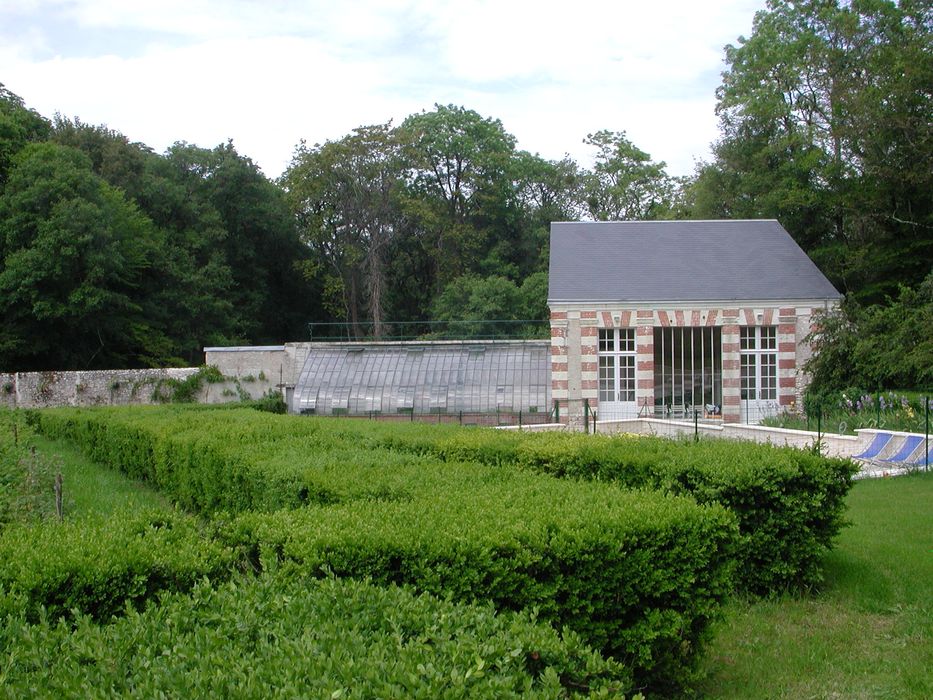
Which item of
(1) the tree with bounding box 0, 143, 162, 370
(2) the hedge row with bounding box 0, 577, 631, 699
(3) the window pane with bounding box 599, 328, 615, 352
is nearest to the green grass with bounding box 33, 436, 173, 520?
(2) the hedge row with bounding box 0, 577, 631, 699

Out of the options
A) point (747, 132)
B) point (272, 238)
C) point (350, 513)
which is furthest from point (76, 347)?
point (350, 513)

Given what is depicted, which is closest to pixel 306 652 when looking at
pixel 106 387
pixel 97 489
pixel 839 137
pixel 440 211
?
pixel 97 489

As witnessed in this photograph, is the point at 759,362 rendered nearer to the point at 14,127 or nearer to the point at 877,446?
the point at 877,446

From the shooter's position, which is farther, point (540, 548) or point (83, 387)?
point (83, 387)

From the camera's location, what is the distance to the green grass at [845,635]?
552 cm

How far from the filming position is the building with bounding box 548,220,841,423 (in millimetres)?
27234

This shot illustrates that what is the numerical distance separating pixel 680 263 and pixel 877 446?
13.2m

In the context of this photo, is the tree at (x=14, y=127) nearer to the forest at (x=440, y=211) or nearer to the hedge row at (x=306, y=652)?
the forest at (x=440, y=211)

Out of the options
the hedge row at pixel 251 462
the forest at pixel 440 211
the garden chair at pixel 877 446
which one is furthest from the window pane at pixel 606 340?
the hedge row at pixel 251 462

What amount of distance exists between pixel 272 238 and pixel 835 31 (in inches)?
1220

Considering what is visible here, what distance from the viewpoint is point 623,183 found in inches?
1870

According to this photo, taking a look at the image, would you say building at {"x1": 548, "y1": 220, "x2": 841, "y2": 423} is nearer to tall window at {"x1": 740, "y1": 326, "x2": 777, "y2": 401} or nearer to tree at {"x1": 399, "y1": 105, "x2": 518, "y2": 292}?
tall window at {"x1": 740, "y1": 326, "x2": 777, "y2": 401}

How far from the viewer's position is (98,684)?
313cm

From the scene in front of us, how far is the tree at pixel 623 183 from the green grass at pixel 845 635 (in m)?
40.3
